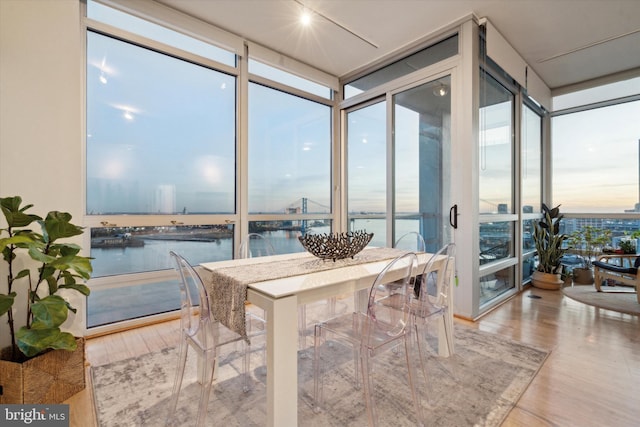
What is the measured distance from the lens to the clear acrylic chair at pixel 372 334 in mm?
1507

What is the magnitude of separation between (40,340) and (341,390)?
5.35 ft

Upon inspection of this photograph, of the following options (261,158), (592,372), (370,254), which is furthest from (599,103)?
(261,158)

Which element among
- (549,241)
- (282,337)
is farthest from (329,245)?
(549,241)

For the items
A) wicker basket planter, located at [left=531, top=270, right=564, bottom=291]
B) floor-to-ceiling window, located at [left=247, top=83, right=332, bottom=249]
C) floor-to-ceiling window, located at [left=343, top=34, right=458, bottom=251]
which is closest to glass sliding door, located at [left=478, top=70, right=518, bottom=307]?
floor-to-ceiling window, located at [left=343, top=34, right=458, bottom=251]

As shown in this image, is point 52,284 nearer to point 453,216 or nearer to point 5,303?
point 5,303

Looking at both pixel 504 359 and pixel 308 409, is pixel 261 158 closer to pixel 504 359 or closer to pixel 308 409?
pixel 308 409

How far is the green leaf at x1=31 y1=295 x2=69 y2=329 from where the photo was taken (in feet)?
5.06

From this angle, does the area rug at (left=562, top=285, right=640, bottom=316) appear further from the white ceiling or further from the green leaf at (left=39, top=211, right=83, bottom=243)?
the green leaf at (left=39, top=211, right=83, bottom=243)

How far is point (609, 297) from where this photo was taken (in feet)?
11.7

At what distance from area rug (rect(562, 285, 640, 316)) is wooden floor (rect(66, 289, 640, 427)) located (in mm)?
139

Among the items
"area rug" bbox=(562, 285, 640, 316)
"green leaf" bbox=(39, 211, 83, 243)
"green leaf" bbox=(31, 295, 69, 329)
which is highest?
"green leaf" bbox=(39, 211, 83, 243)

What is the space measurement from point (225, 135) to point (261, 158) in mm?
500

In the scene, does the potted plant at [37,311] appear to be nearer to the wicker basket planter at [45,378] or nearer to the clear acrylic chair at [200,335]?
the wicker basket planter at [45,378]

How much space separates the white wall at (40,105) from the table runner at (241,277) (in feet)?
3.92
